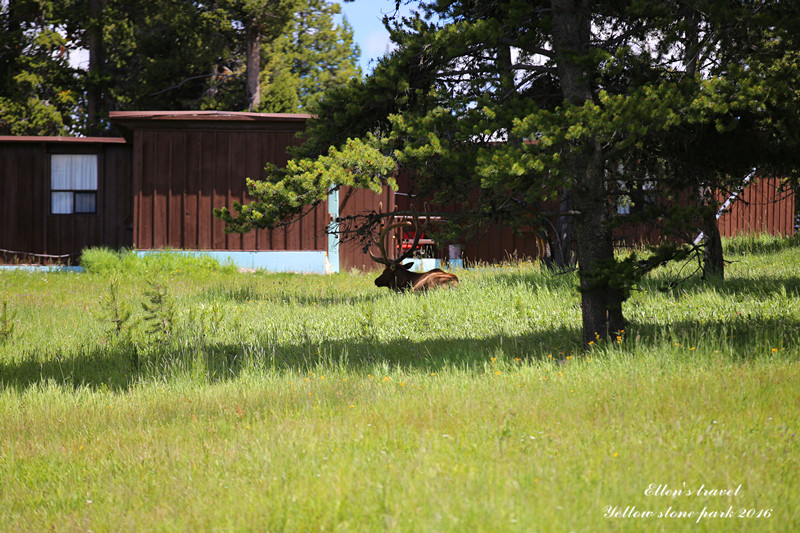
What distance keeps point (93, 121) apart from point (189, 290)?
15038mm

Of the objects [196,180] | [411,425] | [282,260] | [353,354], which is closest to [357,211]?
[282,260]

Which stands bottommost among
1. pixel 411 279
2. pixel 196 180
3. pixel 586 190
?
pixel 411 279

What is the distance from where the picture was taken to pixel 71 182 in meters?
20.0

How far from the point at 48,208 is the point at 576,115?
1783cm

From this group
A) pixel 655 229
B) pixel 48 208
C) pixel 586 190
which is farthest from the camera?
pixel 655 229

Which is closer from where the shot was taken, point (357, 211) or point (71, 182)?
point (357, 211)

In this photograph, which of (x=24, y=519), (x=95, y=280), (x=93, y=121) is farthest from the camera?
(x=93, y=121)

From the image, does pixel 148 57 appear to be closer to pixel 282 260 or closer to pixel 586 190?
pixel 282 260

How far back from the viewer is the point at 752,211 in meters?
23.1

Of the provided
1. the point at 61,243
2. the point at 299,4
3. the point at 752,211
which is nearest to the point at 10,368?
the point at 61,243

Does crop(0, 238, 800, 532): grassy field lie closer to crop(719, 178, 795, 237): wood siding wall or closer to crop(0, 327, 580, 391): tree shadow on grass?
crop(0, 327, 580, 391): tree shadow on grass

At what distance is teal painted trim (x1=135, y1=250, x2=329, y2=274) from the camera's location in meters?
18.3

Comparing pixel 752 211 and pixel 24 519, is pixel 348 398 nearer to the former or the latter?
pixel 24 519

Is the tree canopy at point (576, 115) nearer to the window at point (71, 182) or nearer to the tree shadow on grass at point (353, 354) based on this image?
the tree shadow on grass at point (353, 354)
